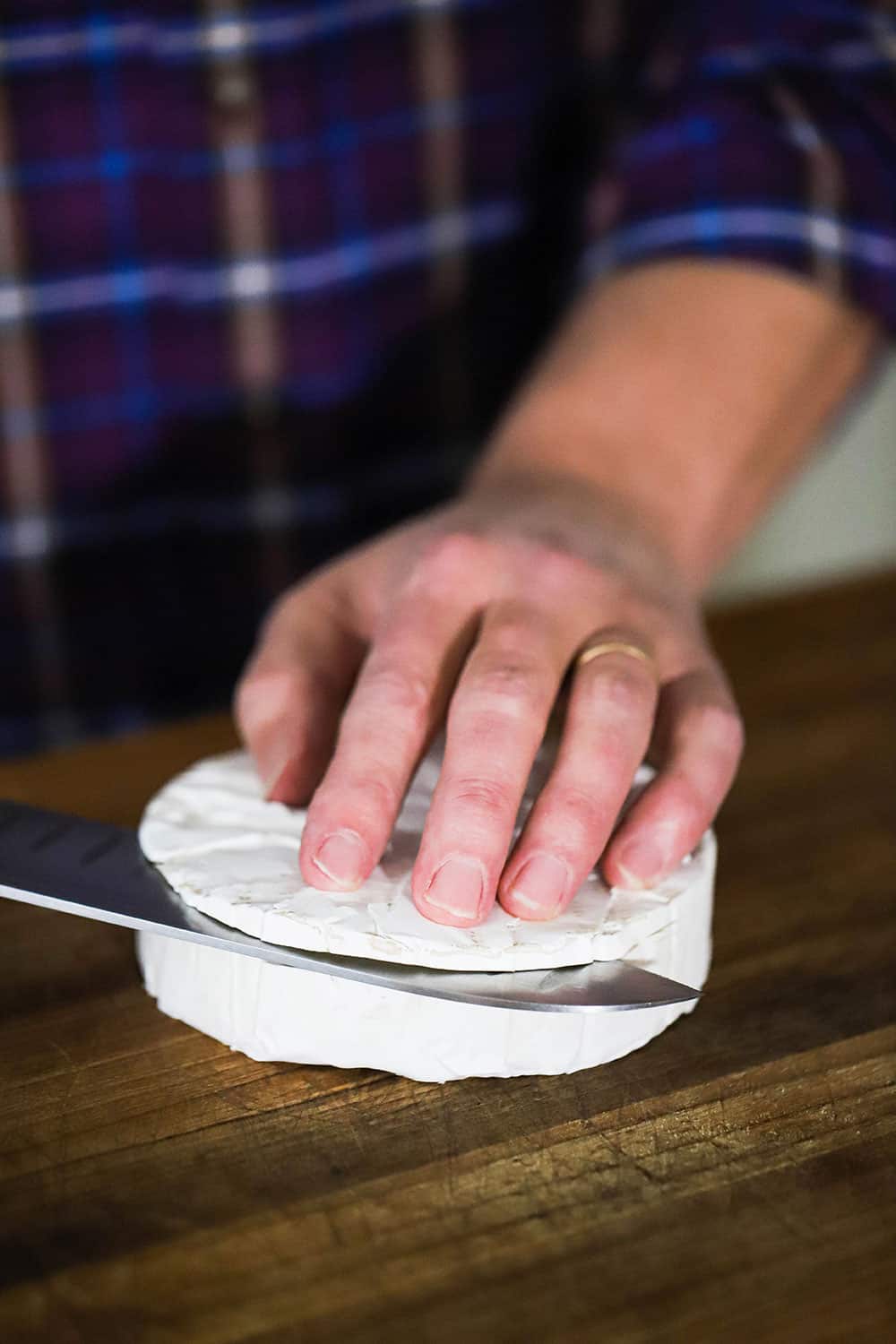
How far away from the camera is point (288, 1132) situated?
65 cm

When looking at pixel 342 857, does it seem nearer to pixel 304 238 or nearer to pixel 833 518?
pixel 304 238

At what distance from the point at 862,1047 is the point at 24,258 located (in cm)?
96

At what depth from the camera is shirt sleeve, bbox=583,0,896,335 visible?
1.12 meters

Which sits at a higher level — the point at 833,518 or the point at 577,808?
the point at 577,808

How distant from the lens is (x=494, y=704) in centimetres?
72

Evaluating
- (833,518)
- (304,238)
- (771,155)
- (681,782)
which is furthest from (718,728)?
(833,518)

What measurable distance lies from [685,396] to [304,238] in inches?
16.7

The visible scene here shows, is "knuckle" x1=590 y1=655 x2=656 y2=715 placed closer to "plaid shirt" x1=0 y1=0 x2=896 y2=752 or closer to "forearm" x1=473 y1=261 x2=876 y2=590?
"forearm" x1=473 y1=261 x2=876 y2=590

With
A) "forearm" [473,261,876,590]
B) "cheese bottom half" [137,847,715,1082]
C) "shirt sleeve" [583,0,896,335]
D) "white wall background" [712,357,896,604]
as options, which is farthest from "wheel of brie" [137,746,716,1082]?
"white wall background" [712,357,896,604]

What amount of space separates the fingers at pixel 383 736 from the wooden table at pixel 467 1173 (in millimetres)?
114

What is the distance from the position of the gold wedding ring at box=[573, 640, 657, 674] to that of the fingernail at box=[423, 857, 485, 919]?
17 centimetres

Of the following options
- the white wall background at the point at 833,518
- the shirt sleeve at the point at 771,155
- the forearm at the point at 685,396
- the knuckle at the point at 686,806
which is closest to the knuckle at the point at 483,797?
the knuckle at the point at 686,806

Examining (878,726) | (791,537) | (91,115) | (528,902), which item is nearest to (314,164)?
(91,115)

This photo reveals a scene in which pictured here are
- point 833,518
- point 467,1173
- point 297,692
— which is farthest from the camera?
point 833,518
